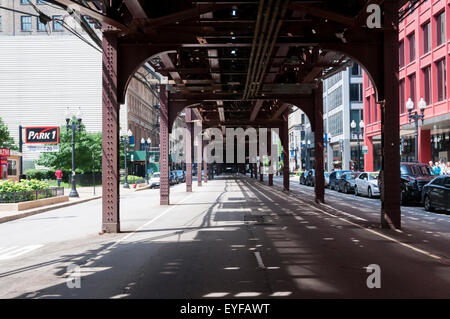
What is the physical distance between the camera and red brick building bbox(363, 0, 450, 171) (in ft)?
113

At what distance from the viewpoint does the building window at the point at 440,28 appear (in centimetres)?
3488

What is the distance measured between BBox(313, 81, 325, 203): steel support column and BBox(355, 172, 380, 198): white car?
4332 mm

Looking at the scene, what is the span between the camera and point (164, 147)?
24625 mm

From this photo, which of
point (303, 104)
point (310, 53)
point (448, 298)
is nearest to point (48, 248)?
point (448, 298)

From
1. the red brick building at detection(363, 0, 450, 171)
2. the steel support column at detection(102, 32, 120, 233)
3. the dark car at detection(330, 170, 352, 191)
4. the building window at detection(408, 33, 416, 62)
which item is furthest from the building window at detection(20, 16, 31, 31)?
the steel support column at detection(102, 32, 120, 233)

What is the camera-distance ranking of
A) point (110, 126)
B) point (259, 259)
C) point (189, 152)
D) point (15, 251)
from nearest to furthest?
point (259, 259) < point (15, 251) < point (110, 126) < point (189, 152)

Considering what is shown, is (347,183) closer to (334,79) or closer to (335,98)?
(335,98)

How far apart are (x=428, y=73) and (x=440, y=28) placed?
393 cm

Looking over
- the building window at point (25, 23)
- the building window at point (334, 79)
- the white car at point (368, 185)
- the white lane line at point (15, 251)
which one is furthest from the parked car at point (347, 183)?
the building window at point (25, 23)

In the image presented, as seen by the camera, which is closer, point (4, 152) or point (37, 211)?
point (37, 211)

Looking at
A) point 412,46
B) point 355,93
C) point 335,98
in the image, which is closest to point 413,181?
point 412,46

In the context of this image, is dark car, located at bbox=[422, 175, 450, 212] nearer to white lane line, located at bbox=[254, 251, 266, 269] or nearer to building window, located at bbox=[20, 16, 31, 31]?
white lane line, located at bbox=[254, 251, 266, 269]
